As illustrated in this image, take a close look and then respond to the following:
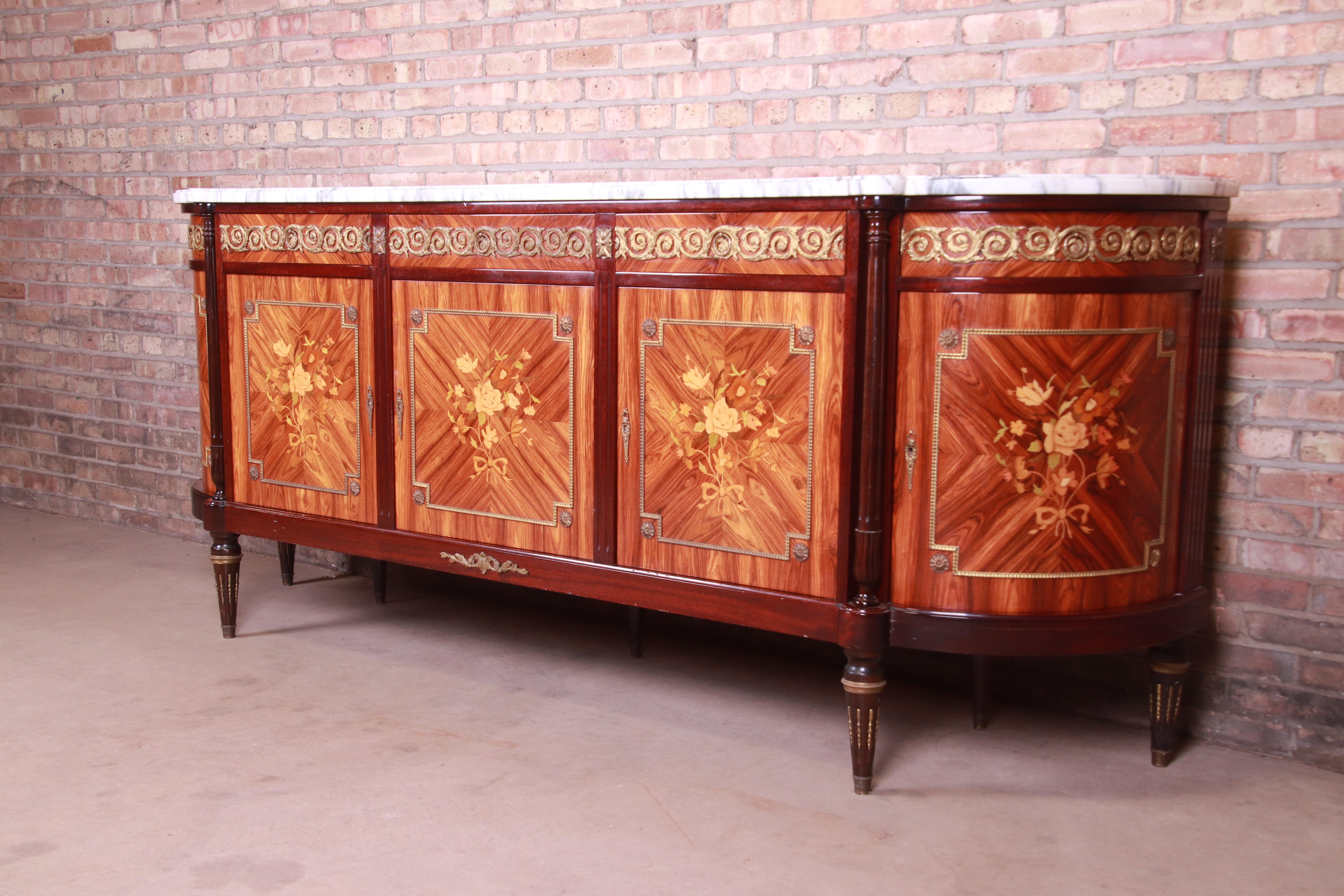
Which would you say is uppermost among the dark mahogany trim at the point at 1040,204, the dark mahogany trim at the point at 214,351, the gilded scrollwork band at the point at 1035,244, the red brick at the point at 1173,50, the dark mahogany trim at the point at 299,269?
the red brick at the point at 1173,50

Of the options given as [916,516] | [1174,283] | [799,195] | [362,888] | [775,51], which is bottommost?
[362,888]

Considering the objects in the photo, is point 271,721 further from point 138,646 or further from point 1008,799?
point 1008,799

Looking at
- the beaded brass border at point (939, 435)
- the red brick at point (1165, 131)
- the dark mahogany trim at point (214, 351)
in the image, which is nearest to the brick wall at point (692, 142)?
the red brick at point (1165, 131)

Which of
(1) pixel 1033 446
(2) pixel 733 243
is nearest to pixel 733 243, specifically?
(2) pixel 733 243

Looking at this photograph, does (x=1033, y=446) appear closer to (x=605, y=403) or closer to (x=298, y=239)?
(x=605, y=403)

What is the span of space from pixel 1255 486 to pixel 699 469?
3.92ft

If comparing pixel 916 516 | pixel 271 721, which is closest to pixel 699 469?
pixel 916 516

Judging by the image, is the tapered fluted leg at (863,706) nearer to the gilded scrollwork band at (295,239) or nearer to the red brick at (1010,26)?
the red brick at (1010,26)

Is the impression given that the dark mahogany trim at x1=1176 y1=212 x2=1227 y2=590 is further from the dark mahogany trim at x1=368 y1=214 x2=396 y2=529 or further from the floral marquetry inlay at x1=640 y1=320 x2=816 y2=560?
the dark mahogany trim at x1=368 y1=214 x2=396 y2=529

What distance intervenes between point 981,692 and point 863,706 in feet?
1.55

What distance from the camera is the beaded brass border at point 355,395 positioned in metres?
3.31

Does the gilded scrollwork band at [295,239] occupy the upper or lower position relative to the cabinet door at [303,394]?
upper

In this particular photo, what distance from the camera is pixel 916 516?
256 cm

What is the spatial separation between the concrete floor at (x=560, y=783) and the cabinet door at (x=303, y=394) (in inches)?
17.7
